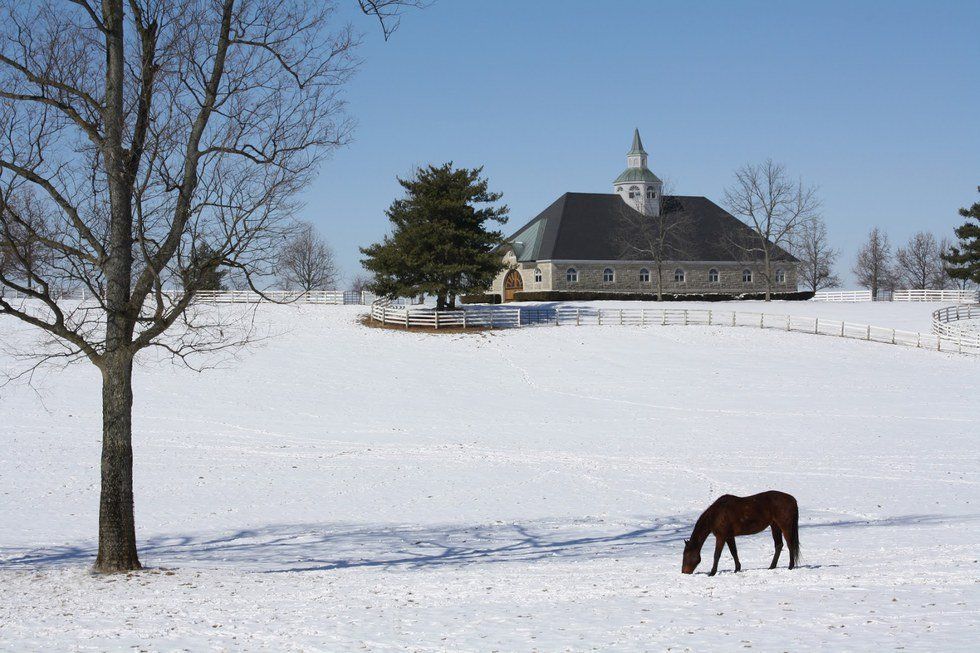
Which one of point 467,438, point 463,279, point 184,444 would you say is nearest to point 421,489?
point 467,438

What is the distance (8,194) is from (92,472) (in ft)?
39.1

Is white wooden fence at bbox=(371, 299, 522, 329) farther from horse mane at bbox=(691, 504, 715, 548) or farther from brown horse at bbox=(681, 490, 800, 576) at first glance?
brown horse at bbox=(681, 490, 800, 576)

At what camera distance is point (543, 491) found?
19641 mm

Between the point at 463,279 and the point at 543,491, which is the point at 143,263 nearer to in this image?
the point at 543,491

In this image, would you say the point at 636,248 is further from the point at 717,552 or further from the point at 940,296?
the point at 717,552

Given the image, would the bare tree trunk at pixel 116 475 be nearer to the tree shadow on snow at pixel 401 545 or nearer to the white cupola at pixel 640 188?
the tree shadow on snow at pixel 401 545

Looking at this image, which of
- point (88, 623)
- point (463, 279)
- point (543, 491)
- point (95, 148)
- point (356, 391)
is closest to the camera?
point (88, 623)

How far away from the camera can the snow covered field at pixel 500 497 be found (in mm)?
8727

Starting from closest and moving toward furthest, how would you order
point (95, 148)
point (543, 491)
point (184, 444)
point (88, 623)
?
point (88, 623) < point (95, 148) < point (543, 491) < point (184, 444)

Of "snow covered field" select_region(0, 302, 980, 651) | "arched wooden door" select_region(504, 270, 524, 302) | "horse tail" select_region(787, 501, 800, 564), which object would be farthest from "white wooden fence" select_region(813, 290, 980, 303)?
"horse tail" select_region(787, 501, 800, 564)

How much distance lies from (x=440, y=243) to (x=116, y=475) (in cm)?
4101

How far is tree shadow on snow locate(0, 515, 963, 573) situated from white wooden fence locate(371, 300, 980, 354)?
34932mm

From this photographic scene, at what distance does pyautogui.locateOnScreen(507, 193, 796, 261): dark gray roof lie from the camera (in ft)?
225

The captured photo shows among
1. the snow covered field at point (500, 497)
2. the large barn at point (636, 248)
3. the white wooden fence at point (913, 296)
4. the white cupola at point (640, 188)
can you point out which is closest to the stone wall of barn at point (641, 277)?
the large barn at point (636, 248)
